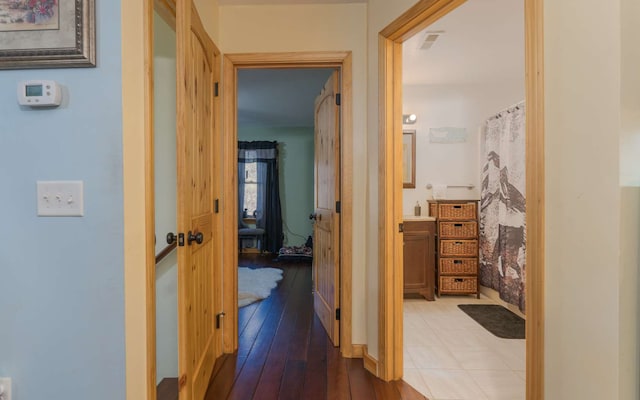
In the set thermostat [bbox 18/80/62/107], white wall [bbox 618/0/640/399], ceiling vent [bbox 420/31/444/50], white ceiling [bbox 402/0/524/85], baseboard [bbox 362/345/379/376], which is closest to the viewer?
white wall [bbox 618/0/640/399]

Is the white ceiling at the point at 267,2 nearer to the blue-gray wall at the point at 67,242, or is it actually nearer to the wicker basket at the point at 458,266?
the blue-gray wall at the point at 67,242

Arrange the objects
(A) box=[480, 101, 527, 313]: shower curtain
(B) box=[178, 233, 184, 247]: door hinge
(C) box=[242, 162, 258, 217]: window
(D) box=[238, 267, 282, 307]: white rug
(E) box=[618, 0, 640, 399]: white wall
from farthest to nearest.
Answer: (C) box=[242, 162, 258, 217]: window, (D) box=[238, 267, 282, 307]: white rug, (A) box=[480, 101, 527, 313]: shower curtain, (B) box=[178, 233, 184, 247]: door hinge, (E) box=[618, 0, 640, 399]: white wall

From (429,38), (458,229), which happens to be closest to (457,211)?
(458,229)

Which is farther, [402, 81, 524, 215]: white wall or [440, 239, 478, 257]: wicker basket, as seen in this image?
[402, 81, 524, 215]: white wall

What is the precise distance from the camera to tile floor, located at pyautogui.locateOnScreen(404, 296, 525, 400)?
183 centimetres

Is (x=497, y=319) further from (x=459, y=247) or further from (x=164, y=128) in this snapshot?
(x=164, y=128)

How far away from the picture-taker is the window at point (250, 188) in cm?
614

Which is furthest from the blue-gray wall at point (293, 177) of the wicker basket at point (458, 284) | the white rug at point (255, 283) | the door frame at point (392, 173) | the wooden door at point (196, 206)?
the door frame at point (392, 173)

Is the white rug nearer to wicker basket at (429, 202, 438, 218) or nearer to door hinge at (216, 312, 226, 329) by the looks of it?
door hinge at (216, 312, 226, 329)

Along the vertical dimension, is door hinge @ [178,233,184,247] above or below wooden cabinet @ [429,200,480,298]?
above

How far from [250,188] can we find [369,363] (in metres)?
4.72

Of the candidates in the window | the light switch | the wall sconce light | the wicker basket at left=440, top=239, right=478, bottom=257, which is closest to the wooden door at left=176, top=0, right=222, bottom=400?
the light switch

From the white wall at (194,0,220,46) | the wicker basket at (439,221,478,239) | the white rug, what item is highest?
the white wall at (194,0,220,46)

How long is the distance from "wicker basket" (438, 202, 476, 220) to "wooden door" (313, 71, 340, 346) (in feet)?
4.72
